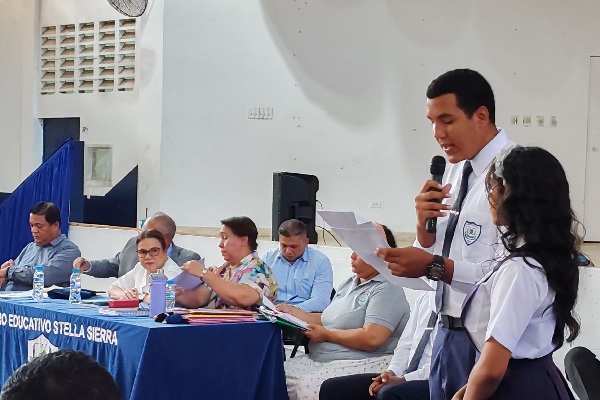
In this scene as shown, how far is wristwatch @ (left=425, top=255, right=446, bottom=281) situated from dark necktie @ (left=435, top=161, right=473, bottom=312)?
0.46 ft

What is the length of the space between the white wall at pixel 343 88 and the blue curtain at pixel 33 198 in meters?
2.34

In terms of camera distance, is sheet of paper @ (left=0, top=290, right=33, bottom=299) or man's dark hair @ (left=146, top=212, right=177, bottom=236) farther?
man's dark hair @ (left=146, top=212, right=177, bottom=236)

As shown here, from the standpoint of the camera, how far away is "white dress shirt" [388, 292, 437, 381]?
316 cm

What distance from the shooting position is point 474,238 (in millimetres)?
2258

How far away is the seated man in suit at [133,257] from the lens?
5262 millimetres

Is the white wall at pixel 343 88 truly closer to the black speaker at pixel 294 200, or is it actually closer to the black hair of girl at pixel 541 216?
the black speaker at pixel 294 200

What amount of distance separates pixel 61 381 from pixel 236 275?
331 centimetres

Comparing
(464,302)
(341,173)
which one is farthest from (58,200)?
(464,302)

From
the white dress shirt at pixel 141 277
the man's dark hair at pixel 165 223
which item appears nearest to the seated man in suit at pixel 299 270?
the man's dark hair at pixel 165 223

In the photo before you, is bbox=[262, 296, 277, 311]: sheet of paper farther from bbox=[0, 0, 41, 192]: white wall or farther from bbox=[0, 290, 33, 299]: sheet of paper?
bbox=[0, 0, 41, 192]: white wall

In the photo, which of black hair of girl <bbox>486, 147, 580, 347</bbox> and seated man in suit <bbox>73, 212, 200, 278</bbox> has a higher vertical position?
black hair of girl <bbox>486, 147, 580, 347</bbox>

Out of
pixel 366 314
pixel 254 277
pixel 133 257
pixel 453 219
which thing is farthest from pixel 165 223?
pixel 453 219

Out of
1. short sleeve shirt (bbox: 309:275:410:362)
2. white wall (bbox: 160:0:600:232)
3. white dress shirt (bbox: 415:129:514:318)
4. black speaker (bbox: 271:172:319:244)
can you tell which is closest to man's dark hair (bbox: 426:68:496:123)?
white dress shirt (bbox: 415:129:514:318)

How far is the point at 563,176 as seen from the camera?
200 centimetres
